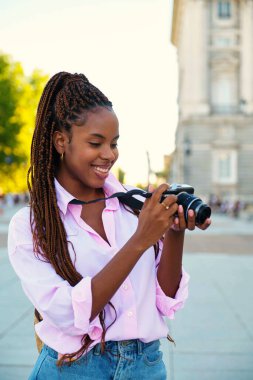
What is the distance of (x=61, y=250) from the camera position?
65.8 inches

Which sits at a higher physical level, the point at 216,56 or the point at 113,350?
the point at 216,56

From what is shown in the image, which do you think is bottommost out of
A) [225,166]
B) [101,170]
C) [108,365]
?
[225,166]

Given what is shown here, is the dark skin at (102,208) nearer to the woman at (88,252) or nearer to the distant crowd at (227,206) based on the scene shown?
the woman at (88,252)

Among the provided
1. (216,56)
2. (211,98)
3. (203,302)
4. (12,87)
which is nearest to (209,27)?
(216,56)

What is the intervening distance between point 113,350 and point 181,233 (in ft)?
1.39

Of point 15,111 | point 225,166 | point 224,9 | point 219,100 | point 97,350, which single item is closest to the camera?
point 97,350

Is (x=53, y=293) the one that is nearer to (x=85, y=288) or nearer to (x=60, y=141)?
(x=85, y=288)

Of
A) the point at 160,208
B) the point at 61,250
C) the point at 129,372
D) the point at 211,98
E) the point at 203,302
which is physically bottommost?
the point at 203,302

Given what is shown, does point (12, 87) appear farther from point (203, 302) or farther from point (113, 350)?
point (113, 350)

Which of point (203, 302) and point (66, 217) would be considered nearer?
point (66, 217)

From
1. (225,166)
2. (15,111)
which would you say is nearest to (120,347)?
Result: (15,111)

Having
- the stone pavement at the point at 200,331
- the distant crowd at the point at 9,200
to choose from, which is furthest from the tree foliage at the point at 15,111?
the stone pavement at the point at 200,331

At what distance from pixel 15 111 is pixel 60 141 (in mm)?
38833

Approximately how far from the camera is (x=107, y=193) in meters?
1.93
